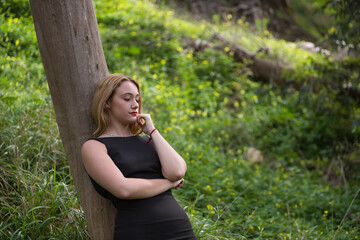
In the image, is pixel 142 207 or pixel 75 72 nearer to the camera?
pixel 142 207

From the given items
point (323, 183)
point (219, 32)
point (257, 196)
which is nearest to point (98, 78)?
point (257, 196)

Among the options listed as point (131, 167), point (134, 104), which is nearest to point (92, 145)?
point (131, 167)

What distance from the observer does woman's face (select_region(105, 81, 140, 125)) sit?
9.30ft

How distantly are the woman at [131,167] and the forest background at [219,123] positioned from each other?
0.97 meters

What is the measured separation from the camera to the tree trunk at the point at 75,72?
273 centimetres

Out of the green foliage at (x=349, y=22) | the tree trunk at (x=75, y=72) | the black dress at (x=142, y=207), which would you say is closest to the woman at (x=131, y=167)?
the black dress at (x=142, y=207)

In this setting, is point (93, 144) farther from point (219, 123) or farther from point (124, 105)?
point (219, 123)

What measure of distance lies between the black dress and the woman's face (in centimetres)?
16

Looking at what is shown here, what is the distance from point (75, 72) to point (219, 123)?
498 centimetres

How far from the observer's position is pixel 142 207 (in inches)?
101

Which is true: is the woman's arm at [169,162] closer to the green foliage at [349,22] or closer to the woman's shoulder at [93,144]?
the woman's shoulder at [93,144]

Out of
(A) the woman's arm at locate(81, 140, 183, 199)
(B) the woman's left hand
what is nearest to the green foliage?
(B) the woman's left hand

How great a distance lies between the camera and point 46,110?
482cm

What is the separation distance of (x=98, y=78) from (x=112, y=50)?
5591 mm
